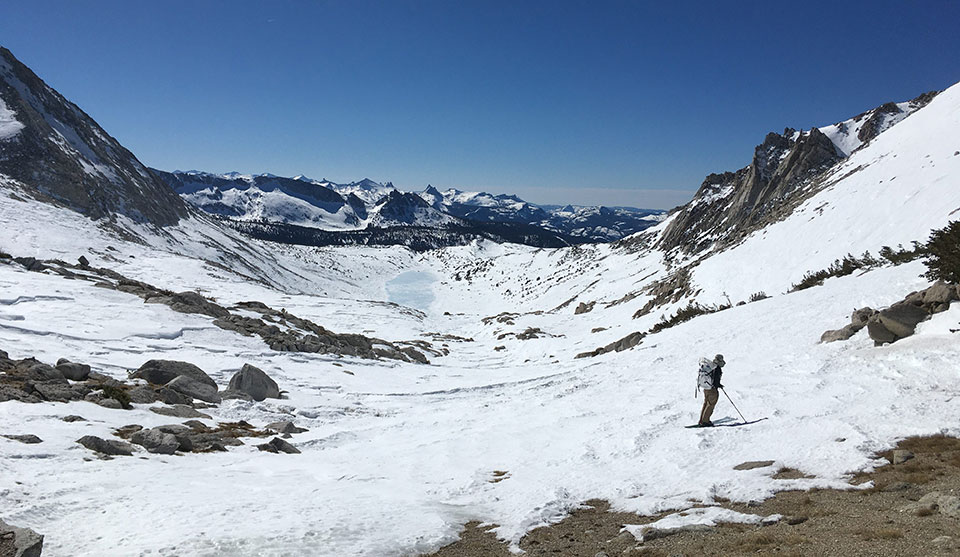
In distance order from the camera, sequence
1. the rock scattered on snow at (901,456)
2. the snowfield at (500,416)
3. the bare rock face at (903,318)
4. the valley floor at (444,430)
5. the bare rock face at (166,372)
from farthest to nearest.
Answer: the bare rock face at (166,372) → the bare rock face at (903,318) → the rock scattered on snow at (901,456) → the snowfield at (500,416) → the valley floor at (444,430)

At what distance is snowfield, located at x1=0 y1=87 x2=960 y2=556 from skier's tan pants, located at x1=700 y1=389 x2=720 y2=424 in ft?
1.99

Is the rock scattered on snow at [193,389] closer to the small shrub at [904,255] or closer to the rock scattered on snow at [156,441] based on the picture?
the rock scattered on snow at [156,441]

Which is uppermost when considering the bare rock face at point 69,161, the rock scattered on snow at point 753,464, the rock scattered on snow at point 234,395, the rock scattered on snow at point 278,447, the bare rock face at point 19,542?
the bare rock face at point 69,161

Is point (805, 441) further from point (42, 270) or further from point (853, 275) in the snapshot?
point (42, 270)

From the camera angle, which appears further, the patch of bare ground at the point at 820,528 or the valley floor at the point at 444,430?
the valley floor at the point at 444,430

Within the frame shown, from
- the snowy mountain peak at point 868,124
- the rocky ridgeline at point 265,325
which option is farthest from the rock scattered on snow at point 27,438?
the snowy mountain peak at point 868,124

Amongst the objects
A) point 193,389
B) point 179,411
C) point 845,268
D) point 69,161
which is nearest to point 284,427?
point 179,411

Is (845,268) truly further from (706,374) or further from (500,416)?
(500,416)

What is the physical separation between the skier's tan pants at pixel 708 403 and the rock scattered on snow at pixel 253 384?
15.3 m

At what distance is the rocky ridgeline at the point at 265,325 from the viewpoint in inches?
1094

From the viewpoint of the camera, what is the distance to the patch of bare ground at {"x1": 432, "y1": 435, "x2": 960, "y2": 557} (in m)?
5.80

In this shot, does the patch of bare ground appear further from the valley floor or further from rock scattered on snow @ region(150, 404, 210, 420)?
rock scattered on snow @ region(150, 404, 210, 420)

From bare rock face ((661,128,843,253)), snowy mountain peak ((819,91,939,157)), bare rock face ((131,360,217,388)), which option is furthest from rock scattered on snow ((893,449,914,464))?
snowy mountain peak ((819,91,939,157))

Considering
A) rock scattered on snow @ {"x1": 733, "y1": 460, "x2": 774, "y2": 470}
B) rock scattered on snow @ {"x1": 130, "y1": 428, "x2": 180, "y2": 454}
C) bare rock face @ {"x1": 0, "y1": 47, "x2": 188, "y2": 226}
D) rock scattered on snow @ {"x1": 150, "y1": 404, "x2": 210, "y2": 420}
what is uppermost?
bare rock face @ {"x1": 0, "y1": 47, "x2": 188, "y2": 226}
